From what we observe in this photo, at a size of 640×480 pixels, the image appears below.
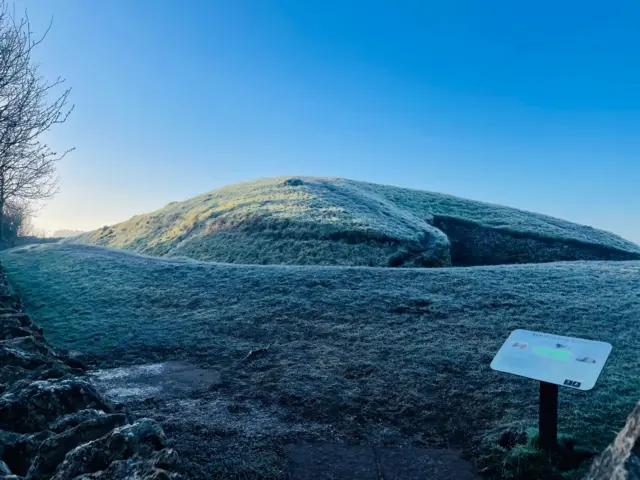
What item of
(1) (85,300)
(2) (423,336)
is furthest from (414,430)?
(1) (85,300)

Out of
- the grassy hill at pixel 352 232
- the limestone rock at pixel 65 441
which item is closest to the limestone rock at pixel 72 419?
the limestone rock at pixel 65 441

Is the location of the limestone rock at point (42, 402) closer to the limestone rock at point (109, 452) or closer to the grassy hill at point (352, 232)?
the limestone rock at point (109, 452)

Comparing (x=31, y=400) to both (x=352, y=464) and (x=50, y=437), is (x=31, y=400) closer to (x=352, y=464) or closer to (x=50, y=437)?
(x=50, y=437)

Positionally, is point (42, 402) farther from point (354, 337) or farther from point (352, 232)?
point (352, 232)

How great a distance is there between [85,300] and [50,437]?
49.3ft

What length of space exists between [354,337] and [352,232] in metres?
21.1

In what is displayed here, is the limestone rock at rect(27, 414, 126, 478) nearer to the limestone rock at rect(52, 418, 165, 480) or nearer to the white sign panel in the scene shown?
the limestone rock at rect(52, 418, 165, 480)

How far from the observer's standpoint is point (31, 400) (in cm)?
420

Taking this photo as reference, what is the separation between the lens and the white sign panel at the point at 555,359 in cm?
503

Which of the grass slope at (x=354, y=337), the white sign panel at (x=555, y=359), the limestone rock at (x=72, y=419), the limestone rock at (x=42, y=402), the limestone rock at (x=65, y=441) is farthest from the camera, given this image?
the grass slope at (x=354, y=337)

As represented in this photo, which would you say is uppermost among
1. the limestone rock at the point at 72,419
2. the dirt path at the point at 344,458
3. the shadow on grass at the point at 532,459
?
the limestone rock at the point at 72,419

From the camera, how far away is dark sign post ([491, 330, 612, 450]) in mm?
5078

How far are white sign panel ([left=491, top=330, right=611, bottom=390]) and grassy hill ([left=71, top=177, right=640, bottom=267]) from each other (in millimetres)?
22942

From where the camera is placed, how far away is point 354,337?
1123 cm
